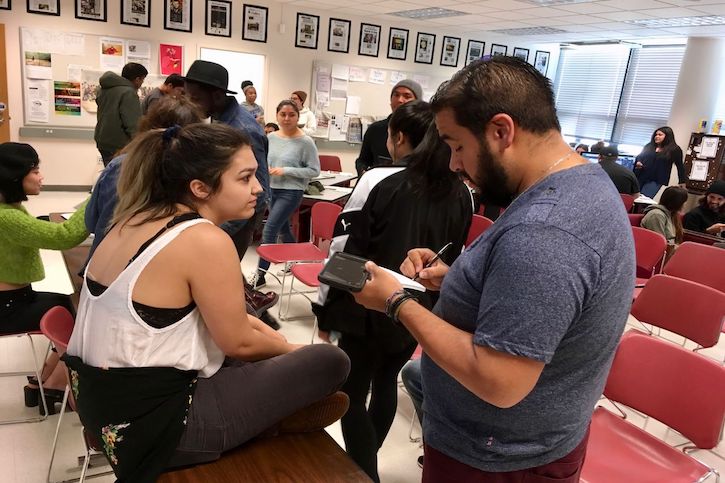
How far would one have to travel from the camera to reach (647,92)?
30.1ft

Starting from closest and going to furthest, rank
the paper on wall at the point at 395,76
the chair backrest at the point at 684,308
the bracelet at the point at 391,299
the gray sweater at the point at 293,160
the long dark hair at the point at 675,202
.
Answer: the bracelet at the point at 391,299 → the chair backrest at the point at 684,308 → the gray sweater at the point at 293,160 → the long dark hair at the point at 675,202 → the paper on wall at the point at 395,76

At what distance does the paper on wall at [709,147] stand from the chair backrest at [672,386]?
23.1 feet

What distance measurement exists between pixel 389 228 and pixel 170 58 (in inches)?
254

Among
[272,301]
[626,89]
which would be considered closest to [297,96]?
[272,301]

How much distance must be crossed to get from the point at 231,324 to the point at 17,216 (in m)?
1.35

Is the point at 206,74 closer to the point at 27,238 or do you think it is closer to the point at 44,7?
the point at 27,238

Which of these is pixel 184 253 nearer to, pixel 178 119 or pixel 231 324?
pixel 231 324

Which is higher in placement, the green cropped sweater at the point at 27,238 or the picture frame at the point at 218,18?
the picture frame at the point at 218,18

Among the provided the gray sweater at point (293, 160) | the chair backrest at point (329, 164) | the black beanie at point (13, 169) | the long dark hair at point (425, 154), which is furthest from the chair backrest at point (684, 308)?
the chair backrest at point (329, 164)

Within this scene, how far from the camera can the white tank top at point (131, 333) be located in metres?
1.17

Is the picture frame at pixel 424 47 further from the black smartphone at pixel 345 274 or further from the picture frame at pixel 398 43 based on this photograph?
the black smartphone at pixel 345 274

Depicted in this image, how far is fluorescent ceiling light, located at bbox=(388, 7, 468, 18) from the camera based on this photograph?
7.19m

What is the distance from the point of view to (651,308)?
2.86 meters

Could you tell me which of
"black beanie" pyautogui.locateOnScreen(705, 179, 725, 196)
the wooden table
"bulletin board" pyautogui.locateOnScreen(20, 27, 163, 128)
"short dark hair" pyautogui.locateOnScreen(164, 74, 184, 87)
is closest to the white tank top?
the wooden table
